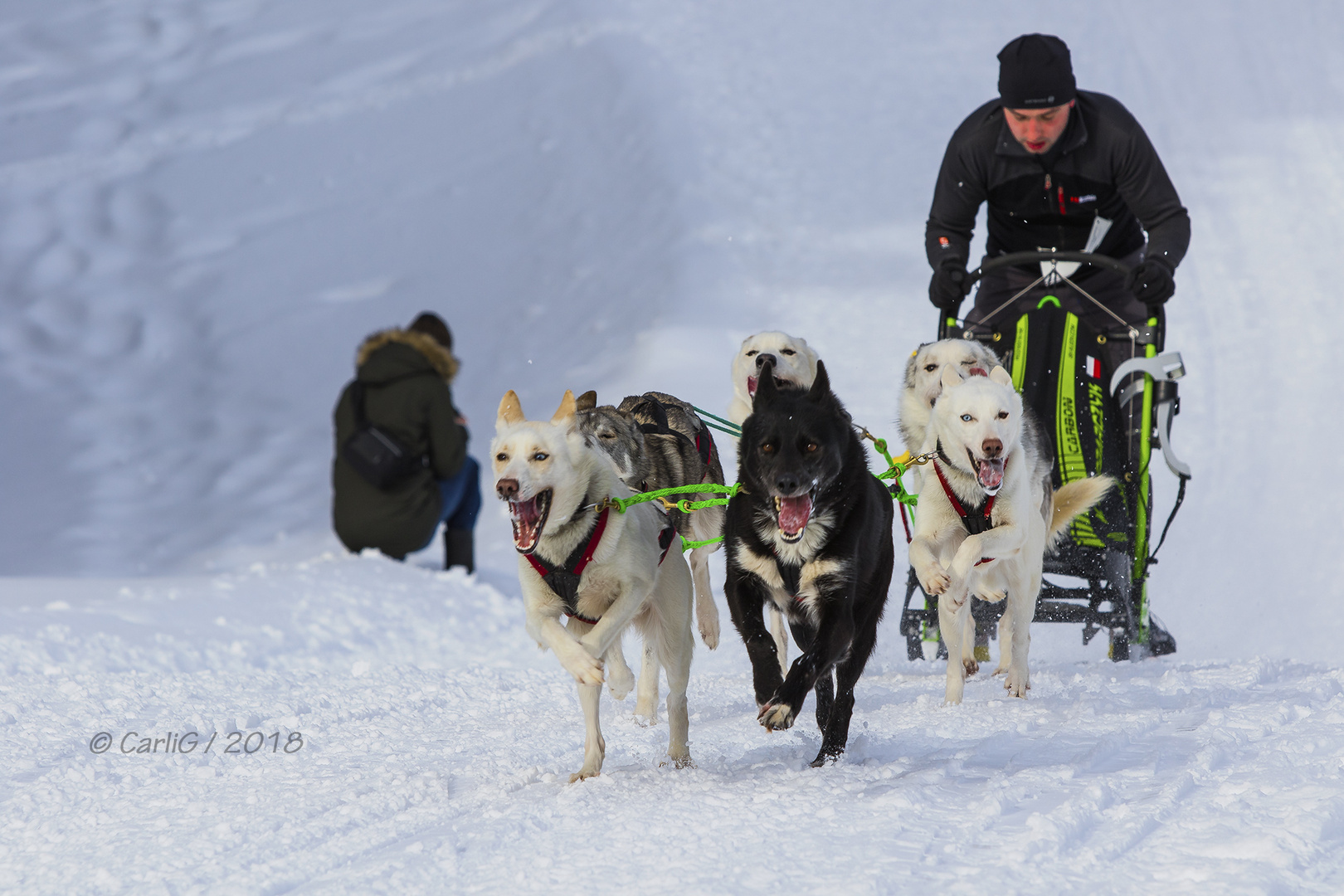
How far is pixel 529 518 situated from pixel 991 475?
1.29 metres

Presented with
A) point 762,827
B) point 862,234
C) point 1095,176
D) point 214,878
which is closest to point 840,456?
point 762,827

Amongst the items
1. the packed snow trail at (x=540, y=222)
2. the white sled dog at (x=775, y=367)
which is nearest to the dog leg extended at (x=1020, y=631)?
the white sled dog at (x=775, y=367)

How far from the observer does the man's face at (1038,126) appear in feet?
14.3

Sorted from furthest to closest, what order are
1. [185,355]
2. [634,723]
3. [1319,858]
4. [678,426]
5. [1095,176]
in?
[185,355], [1095,176], [678,426], [634,723], [1319,858]

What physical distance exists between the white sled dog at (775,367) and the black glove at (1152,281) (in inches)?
41.8

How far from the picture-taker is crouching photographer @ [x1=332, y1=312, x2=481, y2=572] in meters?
6.59

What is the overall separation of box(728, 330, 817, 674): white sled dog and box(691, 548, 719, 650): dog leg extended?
188 mm

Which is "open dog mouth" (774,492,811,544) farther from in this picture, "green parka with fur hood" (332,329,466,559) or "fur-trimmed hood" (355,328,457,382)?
"fur-trimmed hood" (355,328,457,382)

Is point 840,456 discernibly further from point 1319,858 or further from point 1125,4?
point 1125,4

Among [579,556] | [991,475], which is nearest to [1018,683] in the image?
[991,475]

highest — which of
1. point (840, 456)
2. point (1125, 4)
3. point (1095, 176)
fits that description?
point (1125, 4)

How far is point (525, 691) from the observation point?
4.37m

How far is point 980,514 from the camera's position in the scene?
3.61 m

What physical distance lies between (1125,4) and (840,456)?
51.8 ft
